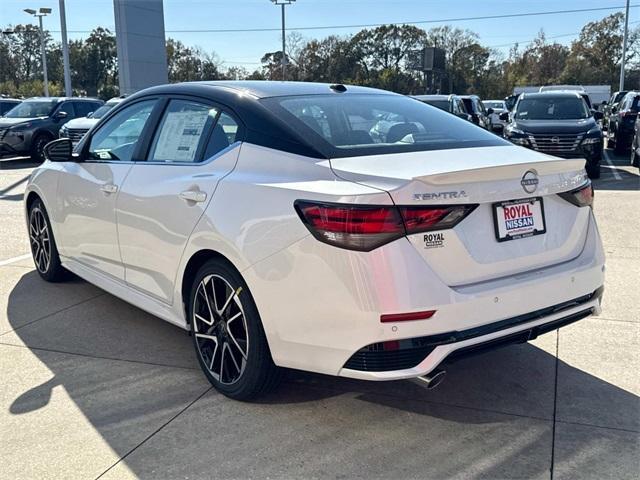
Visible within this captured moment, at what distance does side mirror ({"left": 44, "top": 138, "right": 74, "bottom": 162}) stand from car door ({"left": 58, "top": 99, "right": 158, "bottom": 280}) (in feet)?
0.24

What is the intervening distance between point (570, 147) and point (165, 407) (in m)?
10.7

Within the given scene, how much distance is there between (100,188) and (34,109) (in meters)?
14.6

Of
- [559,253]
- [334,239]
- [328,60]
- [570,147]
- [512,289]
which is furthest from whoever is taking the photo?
[328,60]

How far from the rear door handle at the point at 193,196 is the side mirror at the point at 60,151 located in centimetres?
175

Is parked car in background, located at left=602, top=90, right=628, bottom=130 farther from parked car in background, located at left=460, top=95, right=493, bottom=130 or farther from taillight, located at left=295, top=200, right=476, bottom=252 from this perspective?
taillight, located at left=295, top=200, right=476, bottom=252

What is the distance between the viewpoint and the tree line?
6550 cm

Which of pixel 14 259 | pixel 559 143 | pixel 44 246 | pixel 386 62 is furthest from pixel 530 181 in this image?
pixel 386 62

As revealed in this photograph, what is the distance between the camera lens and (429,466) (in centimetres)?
271

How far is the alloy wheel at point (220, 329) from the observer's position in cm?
318

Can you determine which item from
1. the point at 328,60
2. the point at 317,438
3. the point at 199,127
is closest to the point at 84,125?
the point at 199,127

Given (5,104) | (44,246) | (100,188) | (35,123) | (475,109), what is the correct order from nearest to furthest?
(100,188) → (44,246) → (35,123) → (475,109) → (5,104)

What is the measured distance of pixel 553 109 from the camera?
1323cm

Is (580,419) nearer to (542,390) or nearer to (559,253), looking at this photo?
(542,390)

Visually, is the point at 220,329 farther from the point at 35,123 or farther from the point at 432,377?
the point at 35,123
